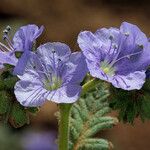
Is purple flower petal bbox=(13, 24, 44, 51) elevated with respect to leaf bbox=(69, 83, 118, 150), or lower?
elevated

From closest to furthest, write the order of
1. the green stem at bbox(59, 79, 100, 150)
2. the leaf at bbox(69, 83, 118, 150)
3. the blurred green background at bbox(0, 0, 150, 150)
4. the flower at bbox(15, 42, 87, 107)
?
the flower at bbox(15, 42, 87, 107), the green stem at bbox(59, 79, 100, 150), the leaf at bbox(69, 83, 118, 150), the blurred green background at bbox(0, 0, 150, 150)

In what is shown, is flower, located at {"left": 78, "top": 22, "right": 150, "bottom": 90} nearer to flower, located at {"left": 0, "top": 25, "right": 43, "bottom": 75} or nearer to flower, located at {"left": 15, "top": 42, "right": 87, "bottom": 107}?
flower, located at {"left": 15, "top": 42, "right": 87, "bottom": 107}

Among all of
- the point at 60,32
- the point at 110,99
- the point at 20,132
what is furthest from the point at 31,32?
the point at 60,32

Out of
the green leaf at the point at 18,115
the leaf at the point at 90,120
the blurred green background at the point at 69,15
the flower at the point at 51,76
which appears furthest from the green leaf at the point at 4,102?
the blurred green background at the point at 69,15

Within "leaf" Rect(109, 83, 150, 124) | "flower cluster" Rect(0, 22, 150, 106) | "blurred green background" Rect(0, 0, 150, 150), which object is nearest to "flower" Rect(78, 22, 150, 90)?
"flower cluster" Rect(0, 22, 150, 106)

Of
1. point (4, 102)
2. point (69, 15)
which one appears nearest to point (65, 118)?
point (4, 102)

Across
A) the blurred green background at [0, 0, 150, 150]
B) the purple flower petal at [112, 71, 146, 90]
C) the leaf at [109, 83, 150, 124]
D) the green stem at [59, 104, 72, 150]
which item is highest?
the purple flower petal at [112, 71, 146, 90]

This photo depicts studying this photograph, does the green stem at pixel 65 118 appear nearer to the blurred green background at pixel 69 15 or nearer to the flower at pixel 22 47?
the flower at pixel 22 47

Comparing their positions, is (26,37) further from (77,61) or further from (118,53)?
(118,53)
